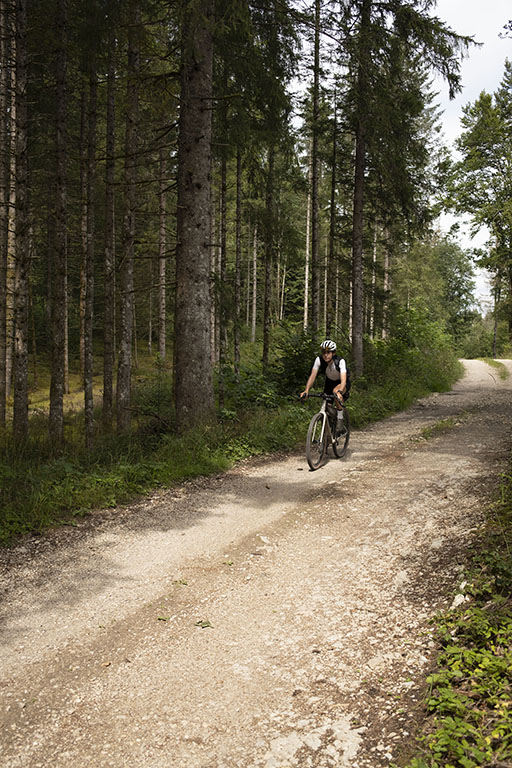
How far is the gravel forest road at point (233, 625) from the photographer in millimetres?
2945

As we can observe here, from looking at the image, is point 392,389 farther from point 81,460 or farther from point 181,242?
point 81,460

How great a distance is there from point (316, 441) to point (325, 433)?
0.28 meters

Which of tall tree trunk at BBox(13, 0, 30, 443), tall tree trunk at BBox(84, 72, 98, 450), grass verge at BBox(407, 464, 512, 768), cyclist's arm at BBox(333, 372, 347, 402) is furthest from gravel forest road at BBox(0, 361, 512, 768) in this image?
tall tree trunk at BBox(84, 72, 98, 450)

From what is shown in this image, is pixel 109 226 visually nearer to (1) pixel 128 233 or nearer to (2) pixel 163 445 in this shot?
(1) pixel 128 233

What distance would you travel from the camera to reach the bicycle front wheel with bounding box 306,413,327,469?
8758 mm

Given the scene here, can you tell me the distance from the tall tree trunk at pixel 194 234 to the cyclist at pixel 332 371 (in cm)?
216

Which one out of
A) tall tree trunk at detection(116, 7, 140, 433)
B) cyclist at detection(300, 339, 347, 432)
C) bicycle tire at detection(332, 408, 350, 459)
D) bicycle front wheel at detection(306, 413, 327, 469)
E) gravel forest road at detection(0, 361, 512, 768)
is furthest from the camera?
tall tree trunk at detection(116, 7, 140, 433)

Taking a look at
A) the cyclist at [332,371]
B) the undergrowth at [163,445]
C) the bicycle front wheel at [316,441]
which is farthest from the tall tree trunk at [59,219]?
the cyclist at [332,371]

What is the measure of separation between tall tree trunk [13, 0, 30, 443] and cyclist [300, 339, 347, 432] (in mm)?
6366

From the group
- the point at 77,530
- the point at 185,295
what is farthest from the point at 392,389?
the point at 77,530

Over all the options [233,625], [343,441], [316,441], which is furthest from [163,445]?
[233,625]

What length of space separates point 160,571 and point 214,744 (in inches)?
87.7

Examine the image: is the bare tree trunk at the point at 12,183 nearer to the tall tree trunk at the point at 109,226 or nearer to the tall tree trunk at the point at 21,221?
the tall tree trunk at the point at 21,221

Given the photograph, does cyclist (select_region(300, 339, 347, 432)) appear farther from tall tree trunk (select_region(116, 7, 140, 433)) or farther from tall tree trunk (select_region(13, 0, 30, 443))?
tall tree trunk (select_region(13, 0, 30, 443))
